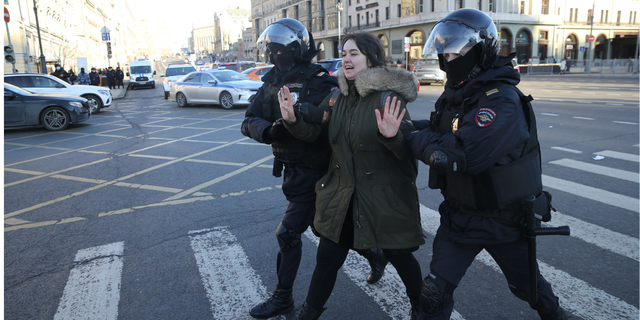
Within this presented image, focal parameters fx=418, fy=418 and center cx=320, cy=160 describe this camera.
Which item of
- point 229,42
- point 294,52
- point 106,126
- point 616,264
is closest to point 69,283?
point 294,52

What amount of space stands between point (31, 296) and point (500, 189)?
332 cm

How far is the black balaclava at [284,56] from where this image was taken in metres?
2.91

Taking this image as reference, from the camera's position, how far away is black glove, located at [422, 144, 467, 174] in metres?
1.84

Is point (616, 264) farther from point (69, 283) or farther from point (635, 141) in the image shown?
point (635, 141)

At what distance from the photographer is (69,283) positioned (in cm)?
328

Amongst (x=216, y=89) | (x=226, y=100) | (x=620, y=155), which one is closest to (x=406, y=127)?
(x=620, y=155)

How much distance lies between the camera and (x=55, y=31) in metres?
46.6

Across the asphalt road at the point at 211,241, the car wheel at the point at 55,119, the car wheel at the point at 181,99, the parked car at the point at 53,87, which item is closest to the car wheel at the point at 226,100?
the car wheel at the point at 181,99

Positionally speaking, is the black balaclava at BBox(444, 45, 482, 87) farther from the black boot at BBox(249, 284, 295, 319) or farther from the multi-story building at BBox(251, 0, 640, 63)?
the multi-story building at BBox(251, 0, 640, 63)

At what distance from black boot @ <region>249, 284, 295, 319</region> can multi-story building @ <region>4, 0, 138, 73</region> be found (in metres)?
26.8

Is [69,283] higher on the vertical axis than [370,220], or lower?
lower

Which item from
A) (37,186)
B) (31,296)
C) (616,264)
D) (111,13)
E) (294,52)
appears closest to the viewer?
(294,52)

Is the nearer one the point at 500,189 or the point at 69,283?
the point at 500,189

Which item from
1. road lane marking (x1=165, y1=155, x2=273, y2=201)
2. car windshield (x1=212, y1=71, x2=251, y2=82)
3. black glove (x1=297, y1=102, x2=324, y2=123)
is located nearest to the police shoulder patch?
black glove (x1=297, y1=102, x2=324, y2=123)
